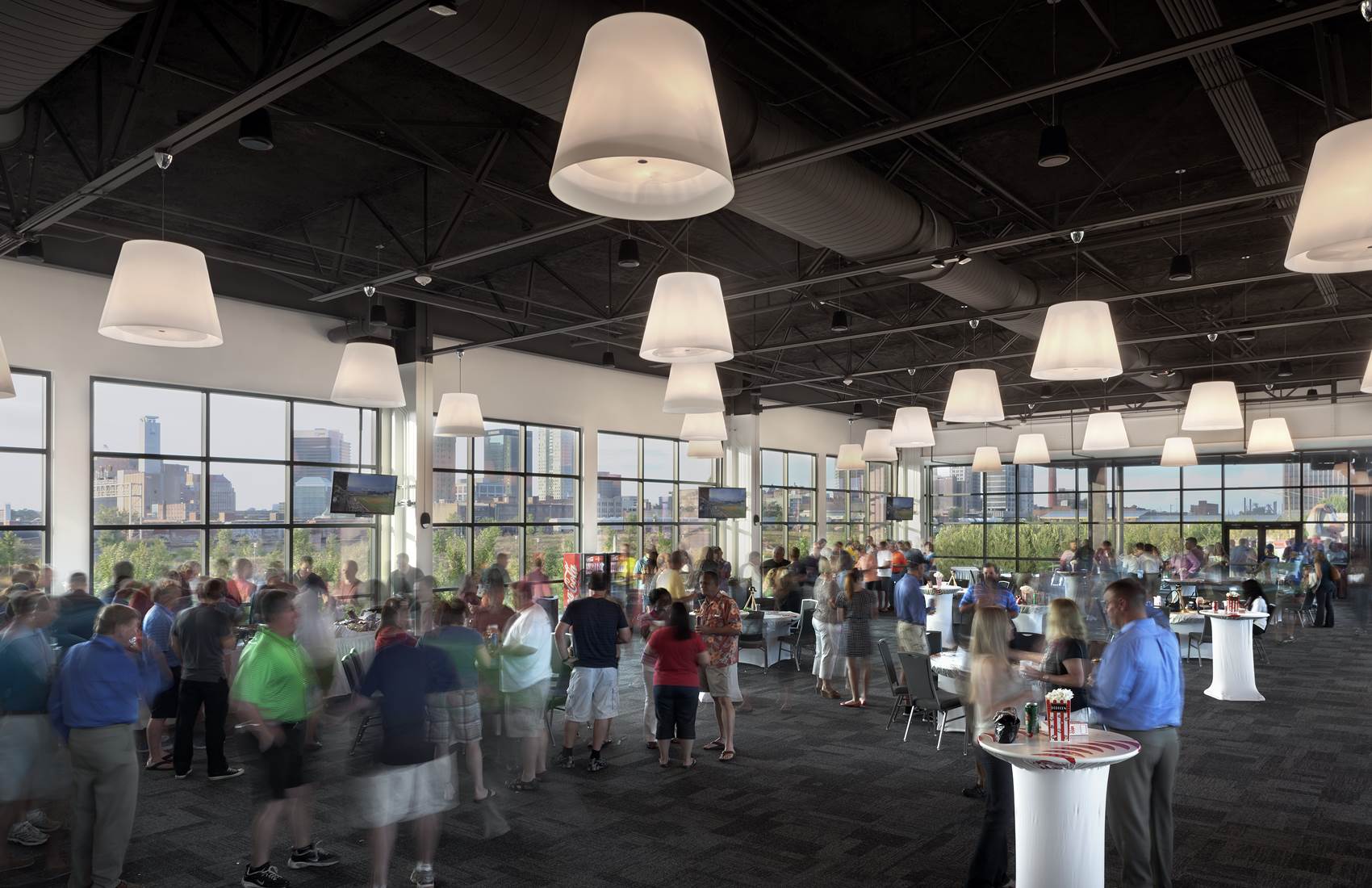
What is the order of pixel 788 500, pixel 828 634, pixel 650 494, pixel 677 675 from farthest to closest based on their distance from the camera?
pixel 788 500, pixel 650 494, pixel 828 634, pixel 677 675

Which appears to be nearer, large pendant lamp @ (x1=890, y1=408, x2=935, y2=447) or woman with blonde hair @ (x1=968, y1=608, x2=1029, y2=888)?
woman with blonde hair @ (x1=968, y1=608, x2=1029, y2=888)

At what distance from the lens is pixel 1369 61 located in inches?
270

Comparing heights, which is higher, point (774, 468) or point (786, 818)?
point (774, 468)

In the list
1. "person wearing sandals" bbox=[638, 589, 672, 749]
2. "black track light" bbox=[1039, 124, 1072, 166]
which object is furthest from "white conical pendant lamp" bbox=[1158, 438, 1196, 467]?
"black track light" bbox=[1039, 124, 1072, 166]

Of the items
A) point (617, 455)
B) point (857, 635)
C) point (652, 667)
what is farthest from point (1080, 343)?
point (617, 455)

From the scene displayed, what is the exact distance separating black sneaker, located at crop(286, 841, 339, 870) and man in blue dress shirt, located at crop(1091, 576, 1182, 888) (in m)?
4.51

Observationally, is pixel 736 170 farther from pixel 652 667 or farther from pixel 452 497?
pixel 452 497

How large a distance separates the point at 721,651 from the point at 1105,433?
263 inches

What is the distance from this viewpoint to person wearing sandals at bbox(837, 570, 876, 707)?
10.3 m

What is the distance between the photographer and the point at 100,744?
5.04 meters

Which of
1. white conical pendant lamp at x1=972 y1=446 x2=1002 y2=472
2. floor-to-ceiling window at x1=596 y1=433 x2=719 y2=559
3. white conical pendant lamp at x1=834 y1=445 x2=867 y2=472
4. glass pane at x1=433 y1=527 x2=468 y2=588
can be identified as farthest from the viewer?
white conical pendant lamp at x1=834 y1=445 x2=867 y2=472

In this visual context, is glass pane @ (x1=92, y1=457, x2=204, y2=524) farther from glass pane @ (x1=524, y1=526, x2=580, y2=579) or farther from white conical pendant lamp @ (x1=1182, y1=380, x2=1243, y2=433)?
white conical pendant lamp @ (x1=1182, y1=380, x2=1243, y2=433)

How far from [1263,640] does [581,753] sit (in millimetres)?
12910

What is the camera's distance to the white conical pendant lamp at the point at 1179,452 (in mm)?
15742
